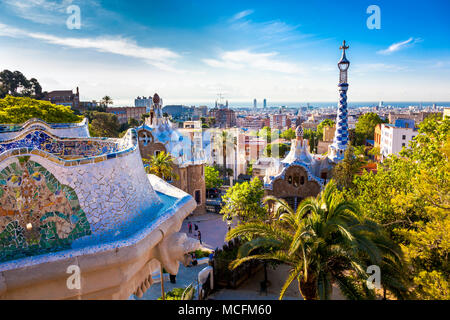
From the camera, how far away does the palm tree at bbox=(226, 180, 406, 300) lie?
7.97 meters

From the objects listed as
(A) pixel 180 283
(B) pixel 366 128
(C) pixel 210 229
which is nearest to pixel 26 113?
(C) pixel 210 229

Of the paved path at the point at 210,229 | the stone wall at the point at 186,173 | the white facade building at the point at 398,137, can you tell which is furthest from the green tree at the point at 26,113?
the white facade building at the point at 398,137

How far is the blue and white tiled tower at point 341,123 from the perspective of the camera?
21656 millimetres

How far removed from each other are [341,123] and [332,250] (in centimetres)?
1580

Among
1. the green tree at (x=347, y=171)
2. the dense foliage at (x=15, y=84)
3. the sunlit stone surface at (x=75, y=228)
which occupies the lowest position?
the green tree at (x=347, y=171)

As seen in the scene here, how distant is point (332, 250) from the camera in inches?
330

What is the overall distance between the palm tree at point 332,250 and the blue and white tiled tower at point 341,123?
1289 cm

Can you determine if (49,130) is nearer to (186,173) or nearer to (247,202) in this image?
(247,202)

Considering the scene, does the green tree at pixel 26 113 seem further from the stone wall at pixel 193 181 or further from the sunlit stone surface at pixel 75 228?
the sunlit stone surface at pixel 75 228

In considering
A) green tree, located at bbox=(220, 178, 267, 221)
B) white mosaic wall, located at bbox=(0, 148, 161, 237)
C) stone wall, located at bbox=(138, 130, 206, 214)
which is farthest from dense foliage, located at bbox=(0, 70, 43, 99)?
white mosaic wall, located at bbox=(0, 148, 161, 237)

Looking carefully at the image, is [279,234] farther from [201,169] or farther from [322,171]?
[201,169]

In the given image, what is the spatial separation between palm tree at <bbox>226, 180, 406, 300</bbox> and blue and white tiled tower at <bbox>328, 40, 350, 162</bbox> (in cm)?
1289
